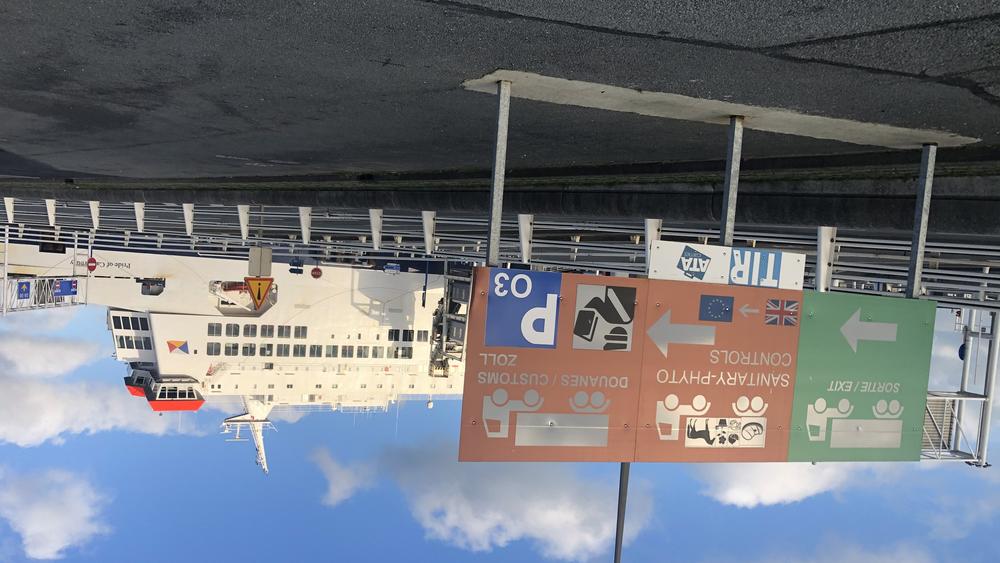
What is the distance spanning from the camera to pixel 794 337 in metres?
6.28

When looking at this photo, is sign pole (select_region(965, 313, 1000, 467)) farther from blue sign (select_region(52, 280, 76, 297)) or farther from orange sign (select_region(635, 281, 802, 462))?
blue sign (select_region(52, 280, 76, 297))

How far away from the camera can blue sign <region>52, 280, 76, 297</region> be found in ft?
112

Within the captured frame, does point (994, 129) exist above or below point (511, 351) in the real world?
above

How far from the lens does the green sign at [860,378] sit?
20.8ft

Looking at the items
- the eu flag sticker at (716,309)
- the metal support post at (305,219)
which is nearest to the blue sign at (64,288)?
the metal support post at (305,219)

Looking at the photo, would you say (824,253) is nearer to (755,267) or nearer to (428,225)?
(755,267)

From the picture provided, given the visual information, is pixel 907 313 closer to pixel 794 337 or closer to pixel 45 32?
pixel 794 337

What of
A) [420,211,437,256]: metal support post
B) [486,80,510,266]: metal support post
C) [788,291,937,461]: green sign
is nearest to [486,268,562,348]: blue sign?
[486,80,510,266]: metal support post

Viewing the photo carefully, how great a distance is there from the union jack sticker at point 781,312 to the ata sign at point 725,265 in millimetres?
133

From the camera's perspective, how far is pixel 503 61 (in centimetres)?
561

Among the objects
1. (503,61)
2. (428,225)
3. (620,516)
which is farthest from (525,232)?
(503,61)

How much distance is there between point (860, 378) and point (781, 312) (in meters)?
0.95

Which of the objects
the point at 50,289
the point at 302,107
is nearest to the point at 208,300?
the point at 50,289

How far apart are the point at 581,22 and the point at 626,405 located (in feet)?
9.23
